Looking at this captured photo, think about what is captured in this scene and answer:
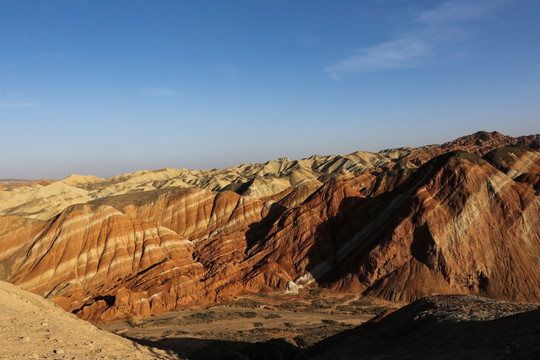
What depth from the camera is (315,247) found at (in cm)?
5494

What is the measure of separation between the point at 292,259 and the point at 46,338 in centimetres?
4305

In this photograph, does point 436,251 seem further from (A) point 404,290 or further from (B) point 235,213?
(B) point 235,213

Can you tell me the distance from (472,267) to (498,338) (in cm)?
3384

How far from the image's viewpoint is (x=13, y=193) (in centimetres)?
12825

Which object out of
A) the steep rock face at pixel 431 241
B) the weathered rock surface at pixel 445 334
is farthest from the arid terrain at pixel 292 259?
the weathered rock surface at pixel 445 334

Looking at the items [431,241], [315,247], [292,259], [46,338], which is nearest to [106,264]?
[292,259]

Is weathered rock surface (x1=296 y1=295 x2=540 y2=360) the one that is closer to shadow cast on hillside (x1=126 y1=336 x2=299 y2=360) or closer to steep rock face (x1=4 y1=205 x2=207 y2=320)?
shadow cast on hillside (x1=126 y1=336 x2=299 y2=360)

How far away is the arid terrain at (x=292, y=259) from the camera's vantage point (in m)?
39.3

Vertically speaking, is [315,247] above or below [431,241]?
below

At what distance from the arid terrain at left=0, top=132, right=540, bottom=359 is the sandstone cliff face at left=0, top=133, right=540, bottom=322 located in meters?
0.17

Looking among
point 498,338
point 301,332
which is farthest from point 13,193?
point 498,338

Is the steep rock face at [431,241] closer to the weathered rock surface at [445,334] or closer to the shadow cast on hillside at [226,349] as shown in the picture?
the shadow cast on hillside at [226,349]

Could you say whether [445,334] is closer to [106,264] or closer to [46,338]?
[46,338]

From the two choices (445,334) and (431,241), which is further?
(431,241)
